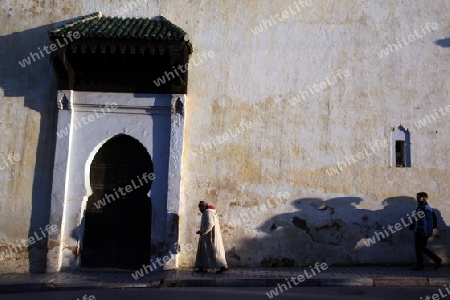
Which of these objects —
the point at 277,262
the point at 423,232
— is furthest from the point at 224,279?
the point at 423,232

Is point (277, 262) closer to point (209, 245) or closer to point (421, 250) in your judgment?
point (209, 245)

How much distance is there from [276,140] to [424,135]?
2950 mm

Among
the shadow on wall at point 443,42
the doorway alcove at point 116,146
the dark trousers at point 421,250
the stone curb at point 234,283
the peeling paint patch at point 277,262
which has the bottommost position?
the stone curb at point 234,283

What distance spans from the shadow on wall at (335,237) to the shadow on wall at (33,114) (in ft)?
12.0

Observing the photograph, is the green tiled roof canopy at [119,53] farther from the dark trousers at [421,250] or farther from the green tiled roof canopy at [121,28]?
the dark trousers at [421,250]

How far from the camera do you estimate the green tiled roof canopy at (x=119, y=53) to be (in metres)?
8.97

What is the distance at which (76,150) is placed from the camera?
9.50 metres

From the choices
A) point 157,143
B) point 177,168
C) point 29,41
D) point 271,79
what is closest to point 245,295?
point 177,168

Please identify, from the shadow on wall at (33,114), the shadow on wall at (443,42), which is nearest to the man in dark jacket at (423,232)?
the shadow on wall at (443,42)

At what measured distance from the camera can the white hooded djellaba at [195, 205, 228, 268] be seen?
340 inches

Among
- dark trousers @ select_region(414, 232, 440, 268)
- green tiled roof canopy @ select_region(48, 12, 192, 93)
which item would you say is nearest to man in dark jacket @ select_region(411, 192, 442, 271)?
dark trousers @ select_region(414, 232, 440, 268)

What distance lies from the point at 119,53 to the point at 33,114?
7.13 feet

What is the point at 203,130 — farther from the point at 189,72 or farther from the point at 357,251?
the point at 357,251

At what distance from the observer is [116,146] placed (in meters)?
9.68
